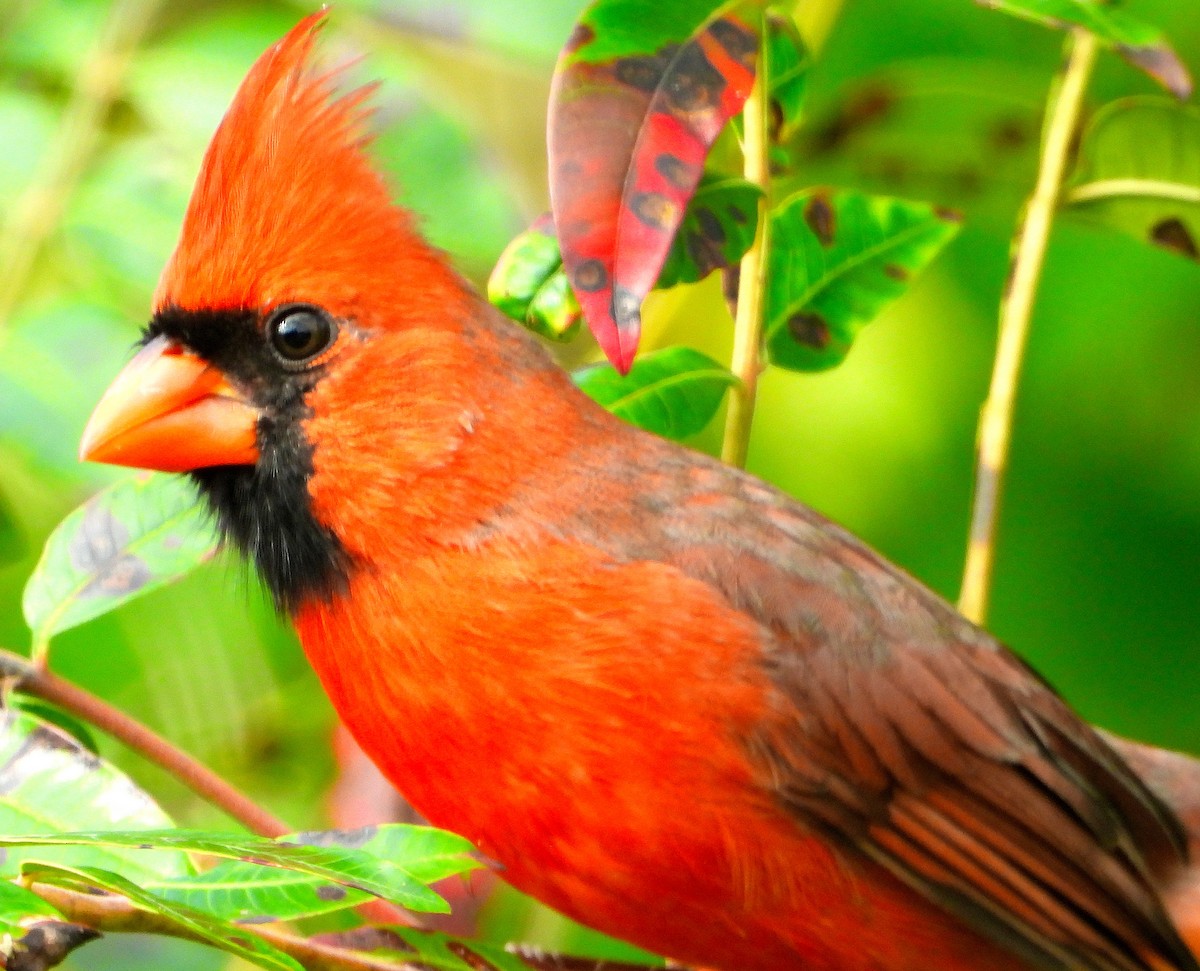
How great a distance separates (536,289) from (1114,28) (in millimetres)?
594

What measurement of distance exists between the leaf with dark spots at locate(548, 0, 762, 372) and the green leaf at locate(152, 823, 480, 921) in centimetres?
42

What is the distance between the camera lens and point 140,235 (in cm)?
→ 224

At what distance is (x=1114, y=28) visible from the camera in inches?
62.4

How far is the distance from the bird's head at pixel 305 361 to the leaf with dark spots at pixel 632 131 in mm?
416

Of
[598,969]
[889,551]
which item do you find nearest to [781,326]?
[598,969]

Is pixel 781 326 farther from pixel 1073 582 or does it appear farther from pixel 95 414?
pixel 1073 582

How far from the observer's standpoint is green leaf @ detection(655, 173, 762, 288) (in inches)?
64.9

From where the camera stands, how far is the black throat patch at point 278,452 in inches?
70.9

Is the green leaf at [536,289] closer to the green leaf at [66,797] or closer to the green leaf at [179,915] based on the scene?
the green leaf at [66,797]

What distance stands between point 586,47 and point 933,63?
1.01 metres

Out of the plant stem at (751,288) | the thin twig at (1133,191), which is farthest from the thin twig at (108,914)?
the thin twig at (1133,191)

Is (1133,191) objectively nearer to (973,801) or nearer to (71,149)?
(973,801)

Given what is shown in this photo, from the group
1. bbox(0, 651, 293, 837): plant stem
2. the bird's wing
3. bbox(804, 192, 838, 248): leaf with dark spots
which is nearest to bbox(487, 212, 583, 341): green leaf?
the bird's wing

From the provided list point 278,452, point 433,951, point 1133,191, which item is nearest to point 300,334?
point 278,452
